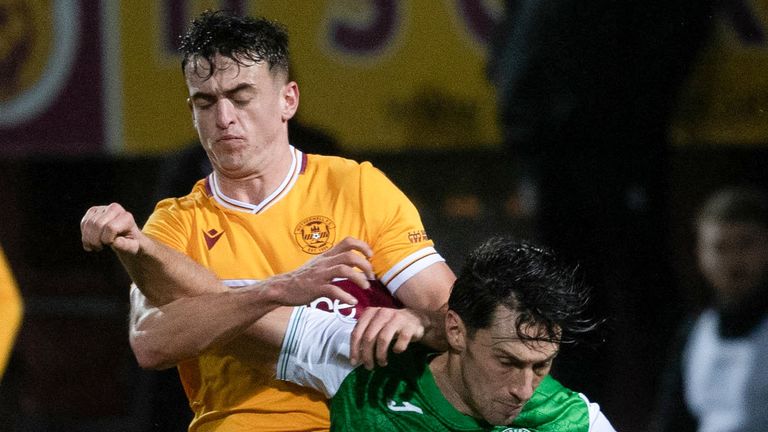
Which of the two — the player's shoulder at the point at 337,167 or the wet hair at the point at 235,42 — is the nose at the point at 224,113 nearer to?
the wet hair at the point at 235,42

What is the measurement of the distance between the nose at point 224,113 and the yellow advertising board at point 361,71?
1.07 meters

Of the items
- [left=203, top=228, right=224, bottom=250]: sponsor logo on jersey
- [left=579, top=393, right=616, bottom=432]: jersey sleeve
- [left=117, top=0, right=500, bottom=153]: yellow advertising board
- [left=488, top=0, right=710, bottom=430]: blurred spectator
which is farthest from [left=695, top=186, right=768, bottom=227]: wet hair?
[left=203, top=228, right=224, bottom=250]: sponsor logo on jersey

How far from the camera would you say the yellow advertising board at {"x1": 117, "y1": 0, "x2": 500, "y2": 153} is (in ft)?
9.43

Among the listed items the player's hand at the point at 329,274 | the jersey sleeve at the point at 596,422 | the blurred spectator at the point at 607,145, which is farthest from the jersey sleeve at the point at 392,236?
the blurred spectator at the point at 607,145

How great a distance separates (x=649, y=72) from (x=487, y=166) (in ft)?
1.49

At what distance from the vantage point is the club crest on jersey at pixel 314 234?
1.82 meters

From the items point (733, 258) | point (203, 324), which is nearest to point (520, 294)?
point (203, 324)

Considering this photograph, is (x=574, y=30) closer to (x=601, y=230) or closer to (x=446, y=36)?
(x=446, y=36)

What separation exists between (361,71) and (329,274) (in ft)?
4.63

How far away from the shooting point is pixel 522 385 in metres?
1.62

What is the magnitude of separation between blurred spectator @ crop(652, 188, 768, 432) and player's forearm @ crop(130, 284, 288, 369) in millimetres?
1430

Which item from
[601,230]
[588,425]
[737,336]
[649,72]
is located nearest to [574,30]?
[649,72]

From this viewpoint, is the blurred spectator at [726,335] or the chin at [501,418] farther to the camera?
the blurred spectator at [726,335]

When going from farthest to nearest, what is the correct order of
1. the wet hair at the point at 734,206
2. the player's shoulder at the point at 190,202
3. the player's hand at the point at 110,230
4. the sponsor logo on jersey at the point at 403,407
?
the wet hair at the point at 734,206
the player's shoulder at the point at 190,202
the sponsor logo on jersey at the point at 403,407
the player's hand at the point at 110,230
